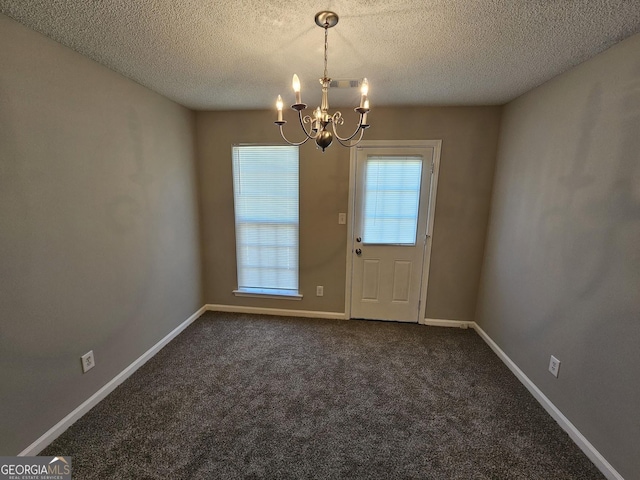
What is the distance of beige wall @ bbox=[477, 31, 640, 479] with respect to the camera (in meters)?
1.43

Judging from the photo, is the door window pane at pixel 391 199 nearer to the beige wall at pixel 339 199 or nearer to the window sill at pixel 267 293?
the beige wall at pixel 339 199

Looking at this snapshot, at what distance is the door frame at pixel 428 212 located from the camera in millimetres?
2793

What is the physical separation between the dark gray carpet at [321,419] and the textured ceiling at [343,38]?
7.67 ft

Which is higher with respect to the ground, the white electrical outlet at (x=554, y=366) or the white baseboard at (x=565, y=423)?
the white electrical outlet at (x=554, y=366)

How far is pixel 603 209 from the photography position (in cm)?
157

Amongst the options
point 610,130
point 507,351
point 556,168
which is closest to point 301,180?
point 556,168

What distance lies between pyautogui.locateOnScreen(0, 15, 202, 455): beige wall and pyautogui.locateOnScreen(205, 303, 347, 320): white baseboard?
0.86 meters

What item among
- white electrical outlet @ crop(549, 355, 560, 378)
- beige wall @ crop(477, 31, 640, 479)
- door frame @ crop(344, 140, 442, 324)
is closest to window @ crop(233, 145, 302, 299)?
door frame @ crop(344, 140, 442, 324)

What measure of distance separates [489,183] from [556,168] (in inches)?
33.7

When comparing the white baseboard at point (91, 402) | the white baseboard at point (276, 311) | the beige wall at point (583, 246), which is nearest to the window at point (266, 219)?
the white baseboard at point (276, 311)

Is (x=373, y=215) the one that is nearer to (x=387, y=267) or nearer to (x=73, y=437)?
(x=387, y=267)

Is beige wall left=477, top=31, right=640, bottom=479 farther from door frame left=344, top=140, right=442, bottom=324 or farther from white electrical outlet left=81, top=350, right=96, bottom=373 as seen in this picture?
white electrical outlet left=81, top=350, right=96, bottom=373

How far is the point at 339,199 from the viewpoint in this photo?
299 cm

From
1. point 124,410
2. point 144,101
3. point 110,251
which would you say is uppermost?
point 144,101
